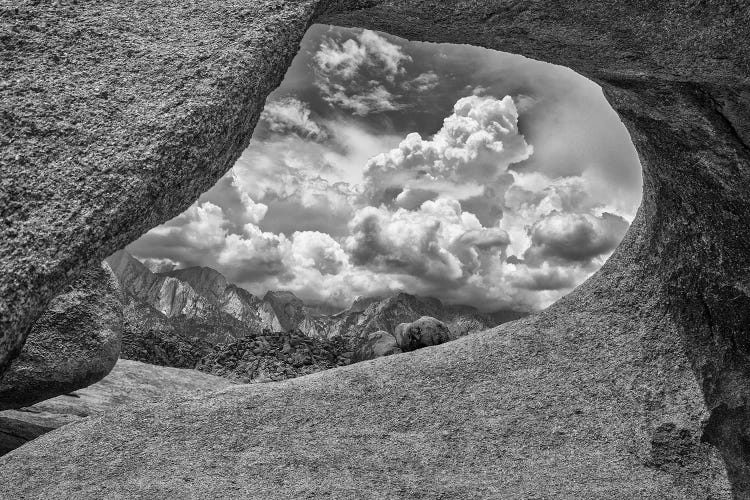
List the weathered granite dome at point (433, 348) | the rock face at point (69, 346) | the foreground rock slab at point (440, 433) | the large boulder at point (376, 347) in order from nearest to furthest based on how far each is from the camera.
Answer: the weathered granite dome at point (433, 348)
the foreground rock slab at point (440, 433)
the rock face at point (69, 346)
the large boulder at point (376, 347)

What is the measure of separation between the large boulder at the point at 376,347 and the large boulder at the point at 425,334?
1381 mm

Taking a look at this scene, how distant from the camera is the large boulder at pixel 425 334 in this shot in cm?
1783

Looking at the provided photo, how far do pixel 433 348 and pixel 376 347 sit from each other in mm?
10930

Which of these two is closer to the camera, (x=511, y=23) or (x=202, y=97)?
(x=202, y=97)

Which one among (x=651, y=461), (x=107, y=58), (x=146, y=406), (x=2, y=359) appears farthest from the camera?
(x=146, y=406)

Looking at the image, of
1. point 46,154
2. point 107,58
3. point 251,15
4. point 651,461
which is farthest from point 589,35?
point 651,461

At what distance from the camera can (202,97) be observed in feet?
14.6

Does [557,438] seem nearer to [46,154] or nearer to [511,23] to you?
[511,23]

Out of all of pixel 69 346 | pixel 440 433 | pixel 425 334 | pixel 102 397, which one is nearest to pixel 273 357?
pixel 425 334

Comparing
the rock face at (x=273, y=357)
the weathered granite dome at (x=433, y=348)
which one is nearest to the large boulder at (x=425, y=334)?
the rock face at (x=273, y=357)

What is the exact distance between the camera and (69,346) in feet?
32.6

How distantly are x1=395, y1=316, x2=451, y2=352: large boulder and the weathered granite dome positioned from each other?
7435 millimetres

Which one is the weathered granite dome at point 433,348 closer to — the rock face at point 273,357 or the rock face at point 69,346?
the rock face at point 69,346

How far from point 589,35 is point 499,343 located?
5217 millimetres
